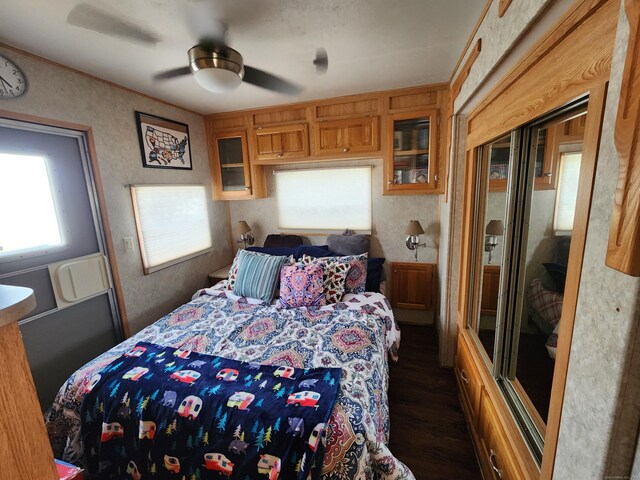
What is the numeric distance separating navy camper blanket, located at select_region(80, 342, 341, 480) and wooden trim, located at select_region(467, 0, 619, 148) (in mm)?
1399

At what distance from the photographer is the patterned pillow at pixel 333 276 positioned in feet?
7.59

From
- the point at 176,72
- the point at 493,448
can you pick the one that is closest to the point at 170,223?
the point at 176,72

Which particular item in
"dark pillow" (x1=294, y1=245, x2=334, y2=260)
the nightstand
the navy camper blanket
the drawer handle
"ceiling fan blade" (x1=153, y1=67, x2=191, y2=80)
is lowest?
the drawer handle

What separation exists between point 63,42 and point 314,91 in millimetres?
1669

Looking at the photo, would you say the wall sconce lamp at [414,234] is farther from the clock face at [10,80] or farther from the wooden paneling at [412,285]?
the clock face at [10,80]

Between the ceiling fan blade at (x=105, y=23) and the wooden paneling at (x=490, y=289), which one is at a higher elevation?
the ceiling fan blade at (x=105, y=23)

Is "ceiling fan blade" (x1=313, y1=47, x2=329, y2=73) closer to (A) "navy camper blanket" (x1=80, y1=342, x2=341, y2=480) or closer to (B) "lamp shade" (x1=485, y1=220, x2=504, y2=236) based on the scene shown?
(B) "lamp shade" (x1=485, y1=220, x2=504, y2=236)

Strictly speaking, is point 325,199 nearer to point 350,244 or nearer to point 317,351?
point 350,244

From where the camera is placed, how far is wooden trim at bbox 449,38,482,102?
140 centimetres

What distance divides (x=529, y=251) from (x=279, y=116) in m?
2.51

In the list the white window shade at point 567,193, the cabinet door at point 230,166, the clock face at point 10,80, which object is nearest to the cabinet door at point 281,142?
the cabinet door at point 230,166

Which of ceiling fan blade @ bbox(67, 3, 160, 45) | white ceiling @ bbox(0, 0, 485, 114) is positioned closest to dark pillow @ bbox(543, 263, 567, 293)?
white ceiling @ bbox(0, 0, 485, 114)

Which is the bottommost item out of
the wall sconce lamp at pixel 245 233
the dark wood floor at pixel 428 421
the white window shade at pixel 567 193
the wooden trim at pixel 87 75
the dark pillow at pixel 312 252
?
the dark wood floor at pixel 428 421

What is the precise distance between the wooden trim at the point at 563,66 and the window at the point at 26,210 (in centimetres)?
268
